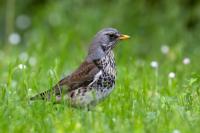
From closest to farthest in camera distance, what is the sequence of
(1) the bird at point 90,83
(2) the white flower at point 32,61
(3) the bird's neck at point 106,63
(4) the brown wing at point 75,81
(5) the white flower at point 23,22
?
(1) the bird at point 90,83 → (4) the brown wing at point 75,81 → (3) the bird's neck at point 106,63 → (2) the white flower at point 32,61 → (5) the white flower at point 23,22

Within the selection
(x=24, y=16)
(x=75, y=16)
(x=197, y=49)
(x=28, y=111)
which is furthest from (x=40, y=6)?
(x=28, y=111)

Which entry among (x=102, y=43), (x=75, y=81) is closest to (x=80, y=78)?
(x=75, y=81)

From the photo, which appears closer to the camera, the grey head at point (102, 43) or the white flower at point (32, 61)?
the grey head at point (102, 43)

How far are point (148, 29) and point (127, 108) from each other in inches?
258

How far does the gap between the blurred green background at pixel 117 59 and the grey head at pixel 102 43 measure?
44 cm

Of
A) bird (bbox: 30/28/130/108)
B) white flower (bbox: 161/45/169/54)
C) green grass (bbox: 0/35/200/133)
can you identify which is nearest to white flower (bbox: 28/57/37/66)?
green grass (bbox: 0/35/200/133)

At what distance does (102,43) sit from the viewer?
Result: 833 cm

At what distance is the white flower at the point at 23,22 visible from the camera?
49.7ft

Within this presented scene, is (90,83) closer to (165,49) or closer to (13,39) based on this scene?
(165,49)

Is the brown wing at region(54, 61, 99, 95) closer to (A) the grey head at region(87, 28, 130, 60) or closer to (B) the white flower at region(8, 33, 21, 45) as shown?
(A) the grey head at region(87, 28, 130, 60)

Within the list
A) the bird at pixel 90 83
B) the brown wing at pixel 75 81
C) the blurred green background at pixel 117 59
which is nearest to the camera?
the blurred green background at pixel 117 59

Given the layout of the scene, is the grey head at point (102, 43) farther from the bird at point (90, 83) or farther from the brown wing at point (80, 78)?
the brown wing at point (80, 78)

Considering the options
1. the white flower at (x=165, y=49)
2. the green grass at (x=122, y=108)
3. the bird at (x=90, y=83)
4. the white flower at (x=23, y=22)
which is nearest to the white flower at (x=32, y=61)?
the green grass at (x=122, y=108)

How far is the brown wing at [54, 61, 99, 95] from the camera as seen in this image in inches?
311
